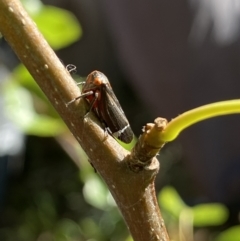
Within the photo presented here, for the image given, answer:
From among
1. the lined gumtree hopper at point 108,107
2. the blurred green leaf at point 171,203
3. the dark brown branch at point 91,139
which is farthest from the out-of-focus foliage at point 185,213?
the dark brown branch at point 91,139

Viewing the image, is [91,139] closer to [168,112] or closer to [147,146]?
[147,146]

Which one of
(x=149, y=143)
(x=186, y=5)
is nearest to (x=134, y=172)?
(x=149, y=143)

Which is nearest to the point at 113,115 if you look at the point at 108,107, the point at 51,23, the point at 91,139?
the point at 108,107

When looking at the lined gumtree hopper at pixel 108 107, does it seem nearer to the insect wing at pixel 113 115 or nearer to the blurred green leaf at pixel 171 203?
the insect wing at pixel 113 115

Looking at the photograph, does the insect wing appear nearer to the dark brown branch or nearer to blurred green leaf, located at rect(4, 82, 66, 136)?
the dark brown branch

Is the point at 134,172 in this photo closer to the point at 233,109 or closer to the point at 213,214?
the point at 233,109

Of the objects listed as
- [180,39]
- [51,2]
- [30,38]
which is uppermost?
[30,38]
